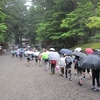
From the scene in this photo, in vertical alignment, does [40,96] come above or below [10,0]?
below

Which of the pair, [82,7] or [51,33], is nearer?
[82,7]

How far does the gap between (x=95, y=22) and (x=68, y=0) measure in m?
13.5

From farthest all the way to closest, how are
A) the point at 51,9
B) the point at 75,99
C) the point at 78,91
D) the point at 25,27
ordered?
the point at 25,27 → the point at 51,9 → the point at 78,91 → the point at 75,99

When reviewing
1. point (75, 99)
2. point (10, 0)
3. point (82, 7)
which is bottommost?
point (75, 99)

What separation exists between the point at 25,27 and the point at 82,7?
43836mm

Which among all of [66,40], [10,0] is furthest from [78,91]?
[10,0]

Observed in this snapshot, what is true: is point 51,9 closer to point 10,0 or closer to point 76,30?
point 76,30

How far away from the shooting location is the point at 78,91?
31.4ft

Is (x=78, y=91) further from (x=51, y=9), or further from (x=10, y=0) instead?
(x=10, y=0)

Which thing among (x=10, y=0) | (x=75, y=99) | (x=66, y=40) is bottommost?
(x=75, y=99)

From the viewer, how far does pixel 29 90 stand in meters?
9.79

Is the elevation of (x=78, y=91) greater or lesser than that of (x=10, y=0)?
lesser

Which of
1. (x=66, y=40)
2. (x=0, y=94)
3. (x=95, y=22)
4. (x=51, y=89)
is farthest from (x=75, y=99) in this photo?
(x=66, y=40)

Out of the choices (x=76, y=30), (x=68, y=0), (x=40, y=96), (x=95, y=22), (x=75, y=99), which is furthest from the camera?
(x=68, y=0)
